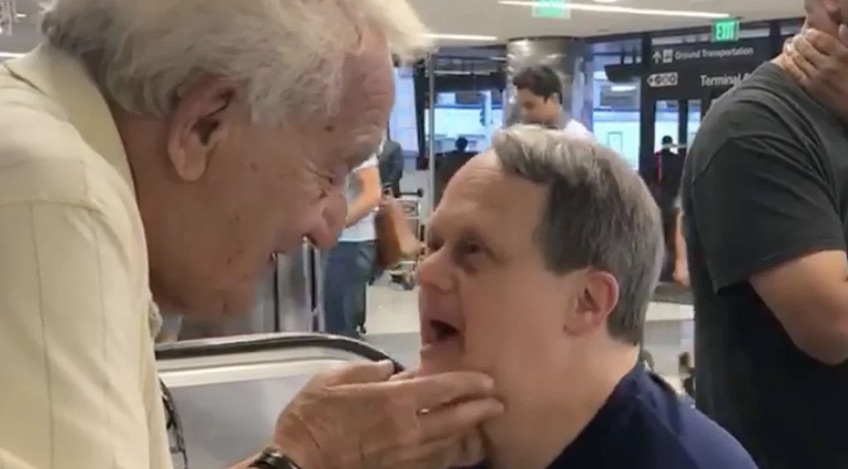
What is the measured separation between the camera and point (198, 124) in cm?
128

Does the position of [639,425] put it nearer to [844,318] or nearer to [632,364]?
[632,364]

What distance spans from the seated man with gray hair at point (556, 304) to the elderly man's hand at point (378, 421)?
88mm

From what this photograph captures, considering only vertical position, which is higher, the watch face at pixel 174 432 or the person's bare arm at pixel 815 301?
the person's bare arm at pixel 815 301

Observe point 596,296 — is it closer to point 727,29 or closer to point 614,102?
point 727,29

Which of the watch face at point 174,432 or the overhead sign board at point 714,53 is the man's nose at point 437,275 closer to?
the watch face at point 174,432

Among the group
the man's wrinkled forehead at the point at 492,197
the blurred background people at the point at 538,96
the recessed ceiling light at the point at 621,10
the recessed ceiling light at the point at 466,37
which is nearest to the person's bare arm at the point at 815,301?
the man's wrinkled forehead at the point at 492,197

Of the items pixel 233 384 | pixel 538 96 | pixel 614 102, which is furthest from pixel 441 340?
pixel 614 102

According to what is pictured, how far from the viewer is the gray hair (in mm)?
1766

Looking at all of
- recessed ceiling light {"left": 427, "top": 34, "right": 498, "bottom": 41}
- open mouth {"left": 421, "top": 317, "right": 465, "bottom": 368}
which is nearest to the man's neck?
open mouth {"left": 421, "top": 317, "right": 465, "bottom": 368}

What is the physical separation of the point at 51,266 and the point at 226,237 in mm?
298

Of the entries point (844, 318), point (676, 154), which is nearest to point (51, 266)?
point (844, 318)

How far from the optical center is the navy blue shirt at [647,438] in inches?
66.5

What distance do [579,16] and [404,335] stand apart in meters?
7.73

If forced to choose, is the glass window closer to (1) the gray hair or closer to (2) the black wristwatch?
(1) the gray hair
